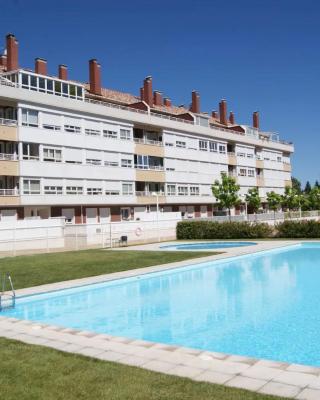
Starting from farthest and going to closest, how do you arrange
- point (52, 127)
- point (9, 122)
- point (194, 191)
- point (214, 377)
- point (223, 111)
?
point (223, 111)
point (194, 191)
point (52, 127)
point (9, 122)
point (214, 377)

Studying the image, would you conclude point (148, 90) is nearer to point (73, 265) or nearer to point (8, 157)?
Result: point (8, 157)

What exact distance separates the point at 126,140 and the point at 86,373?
45.6 meters

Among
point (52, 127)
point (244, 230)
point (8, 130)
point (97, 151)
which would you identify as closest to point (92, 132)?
point (97, 151)

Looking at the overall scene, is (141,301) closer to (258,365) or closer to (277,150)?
(258,365)

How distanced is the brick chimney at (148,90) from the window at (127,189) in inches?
568

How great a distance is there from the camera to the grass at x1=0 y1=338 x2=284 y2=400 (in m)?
5.83

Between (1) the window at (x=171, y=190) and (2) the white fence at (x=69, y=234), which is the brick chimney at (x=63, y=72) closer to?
(1) the window at (x=171, y=190)

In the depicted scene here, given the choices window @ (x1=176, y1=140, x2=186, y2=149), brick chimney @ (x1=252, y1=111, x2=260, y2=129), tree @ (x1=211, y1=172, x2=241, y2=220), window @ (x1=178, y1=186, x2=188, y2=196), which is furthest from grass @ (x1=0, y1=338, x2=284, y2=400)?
brick chimney @ (x1=252, y1=111, x2=260, y2=129)

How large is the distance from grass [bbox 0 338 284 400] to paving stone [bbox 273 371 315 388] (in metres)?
0.72

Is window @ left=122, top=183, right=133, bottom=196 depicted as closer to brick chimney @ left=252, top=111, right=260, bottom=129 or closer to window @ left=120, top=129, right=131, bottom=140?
window @ left=120, top=129, right=131, bottom=140

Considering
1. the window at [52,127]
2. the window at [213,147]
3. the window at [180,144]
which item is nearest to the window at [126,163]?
the window at [52,127]

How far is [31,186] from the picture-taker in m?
41.0

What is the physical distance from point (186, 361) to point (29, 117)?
3769cm

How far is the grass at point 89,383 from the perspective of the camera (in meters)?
5.83
